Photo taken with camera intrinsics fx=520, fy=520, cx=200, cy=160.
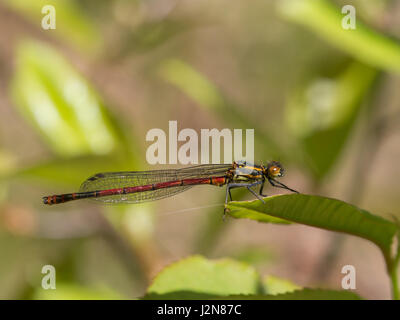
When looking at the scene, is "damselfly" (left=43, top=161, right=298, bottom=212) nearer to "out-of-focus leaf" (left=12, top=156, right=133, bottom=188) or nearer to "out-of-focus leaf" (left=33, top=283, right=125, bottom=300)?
A: "out-of-focus leaf" (left=12, top=156, right=133, bottom=188)

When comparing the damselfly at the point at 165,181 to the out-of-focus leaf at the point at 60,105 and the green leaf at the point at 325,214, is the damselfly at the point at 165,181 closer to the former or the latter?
the out-of-focus leaf at the point at 60,105

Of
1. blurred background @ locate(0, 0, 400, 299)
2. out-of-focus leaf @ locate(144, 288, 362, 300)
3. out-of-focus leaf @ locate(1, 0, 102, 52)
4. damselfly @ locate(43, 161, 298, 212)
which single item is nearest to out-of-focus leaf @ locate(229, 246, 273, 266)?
blurred background @ locate(0, 0, 400, 299)

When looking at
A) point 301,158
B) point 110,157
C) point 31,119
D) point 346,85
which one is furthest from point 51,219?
point 346,85

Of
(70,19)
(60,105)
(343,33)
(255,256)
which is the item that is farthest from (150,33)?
(255,256)

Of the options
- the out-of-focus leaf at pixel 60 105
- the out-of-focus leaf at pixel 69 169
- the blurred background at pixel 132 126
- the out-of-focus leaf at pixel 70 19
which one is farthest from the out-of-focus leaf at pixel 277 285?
the out-of-focus leaf at pixel 70 19

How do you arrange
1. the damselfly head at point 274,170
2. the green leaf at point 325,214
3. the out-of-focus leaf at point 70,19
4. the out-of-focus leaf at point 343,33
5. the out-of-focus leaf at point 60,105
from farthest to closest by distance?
the out-of-focus leaf at point 70,19 → the out-of-focus leaf at point 60,105 → the damselfly head at point 274,170 → the out-of-focus leaf at point 343,33 → the green leaf at point 325,214
